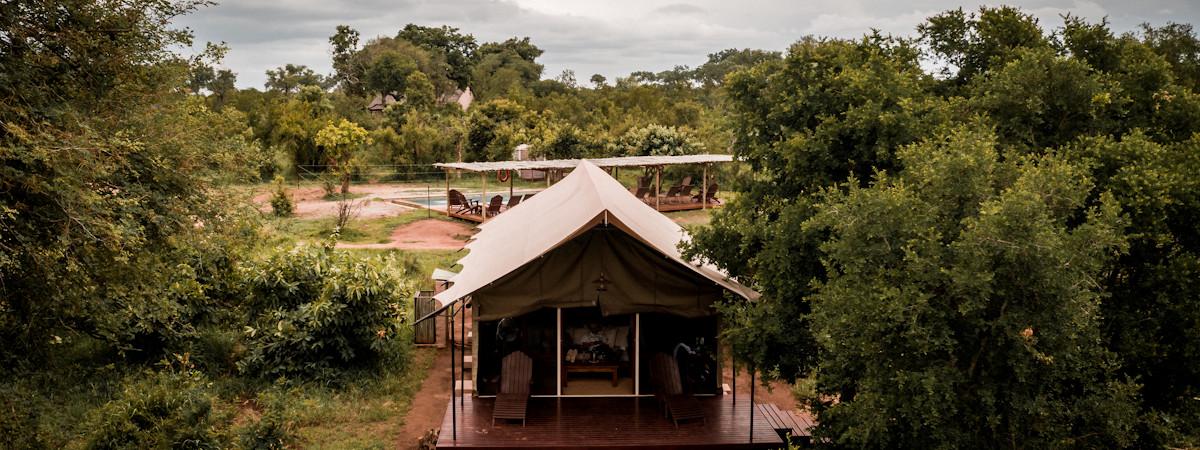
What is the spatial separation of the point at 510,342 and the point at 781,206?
4056 millimetres

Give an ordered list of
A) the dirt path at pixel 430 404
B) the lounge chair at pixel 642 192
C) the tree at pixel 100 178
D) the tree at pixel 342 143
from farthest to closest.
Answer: the tree at pixel 342 143, the lounge chair at pixel 642 192, the dirt path at pixel 430 404, the tree at pixel 100 178

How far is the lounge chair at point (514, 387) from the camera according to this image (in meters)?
10.0

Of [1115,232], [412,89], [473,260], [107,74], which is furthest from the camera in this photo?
[412,89]

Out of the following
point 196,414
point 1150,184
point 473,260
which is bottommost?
point 196,414

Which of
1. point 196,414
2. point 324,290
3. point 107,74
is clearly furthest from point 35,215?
point 324,290

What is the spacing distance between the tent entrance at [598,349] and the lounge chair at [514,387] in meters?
0.62

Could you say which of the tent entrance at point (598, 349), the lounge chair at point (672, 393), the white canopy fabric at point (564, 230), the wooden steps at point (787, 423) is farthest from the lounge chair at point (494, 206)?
the wooden steps at point (787, 423)

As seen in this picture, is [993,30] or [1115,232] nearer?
[1115,232]

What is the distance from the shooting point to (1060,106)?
372 inches

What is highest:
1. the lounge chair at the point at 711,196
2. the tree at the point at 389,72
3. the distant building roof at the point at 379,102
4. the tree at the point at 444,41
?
the tree at the point at 444,41

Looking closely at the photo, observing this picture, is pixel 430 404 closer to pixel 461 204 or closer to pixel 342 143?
pixel 461 204

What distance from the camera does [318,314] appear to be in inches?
491

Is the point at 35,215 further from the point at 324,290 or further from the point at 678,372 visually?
the point at 678,372

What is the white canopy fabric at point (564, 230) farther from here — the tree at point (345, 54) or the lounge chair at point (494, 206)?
the tree at point (345, 54)
